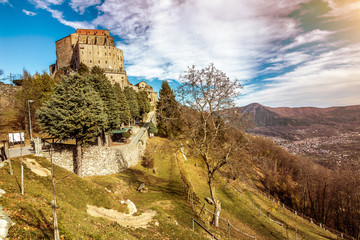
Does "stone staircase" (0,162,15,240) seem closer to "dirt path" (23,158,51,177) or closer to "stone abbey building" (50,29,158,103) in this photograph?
"dirt path" (23,158,51,177)

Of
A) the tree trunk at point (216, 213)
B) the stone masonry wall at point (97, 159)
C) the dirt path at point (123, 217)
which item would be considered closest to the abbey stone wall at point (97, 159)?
the stone masonry wall at point (97, 159)

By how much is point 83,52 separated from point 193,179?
283 ft

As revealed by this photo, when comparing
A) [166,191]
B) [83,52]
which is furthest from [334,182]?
[83,52]

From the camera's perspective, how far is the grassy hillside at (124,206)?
812 cm

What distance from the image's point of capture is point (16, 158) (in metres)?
16.1

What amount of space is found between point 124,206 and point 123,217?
1.66m

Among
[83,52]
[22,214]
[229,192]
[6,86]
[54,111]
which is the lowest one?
[229,192]

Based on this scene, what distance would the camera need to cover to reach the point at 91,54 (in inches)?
3243

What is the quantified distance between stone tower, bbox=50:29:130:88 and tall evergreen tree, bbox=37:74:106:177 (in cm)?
6577

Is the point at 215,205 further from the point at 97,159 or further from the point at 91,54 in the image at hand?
the point at 91,54

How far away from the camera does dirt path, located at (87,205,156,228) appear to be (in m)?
12.7

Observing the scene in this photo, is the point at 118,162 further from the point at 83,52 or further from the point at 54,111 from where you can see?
the point at 83,52

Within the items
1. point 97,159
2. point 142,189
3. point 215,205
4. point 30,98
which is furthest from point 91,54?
point 215,205

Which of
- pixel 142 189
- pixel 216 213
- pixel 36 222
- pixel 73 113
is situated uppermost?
pixel 73 113
